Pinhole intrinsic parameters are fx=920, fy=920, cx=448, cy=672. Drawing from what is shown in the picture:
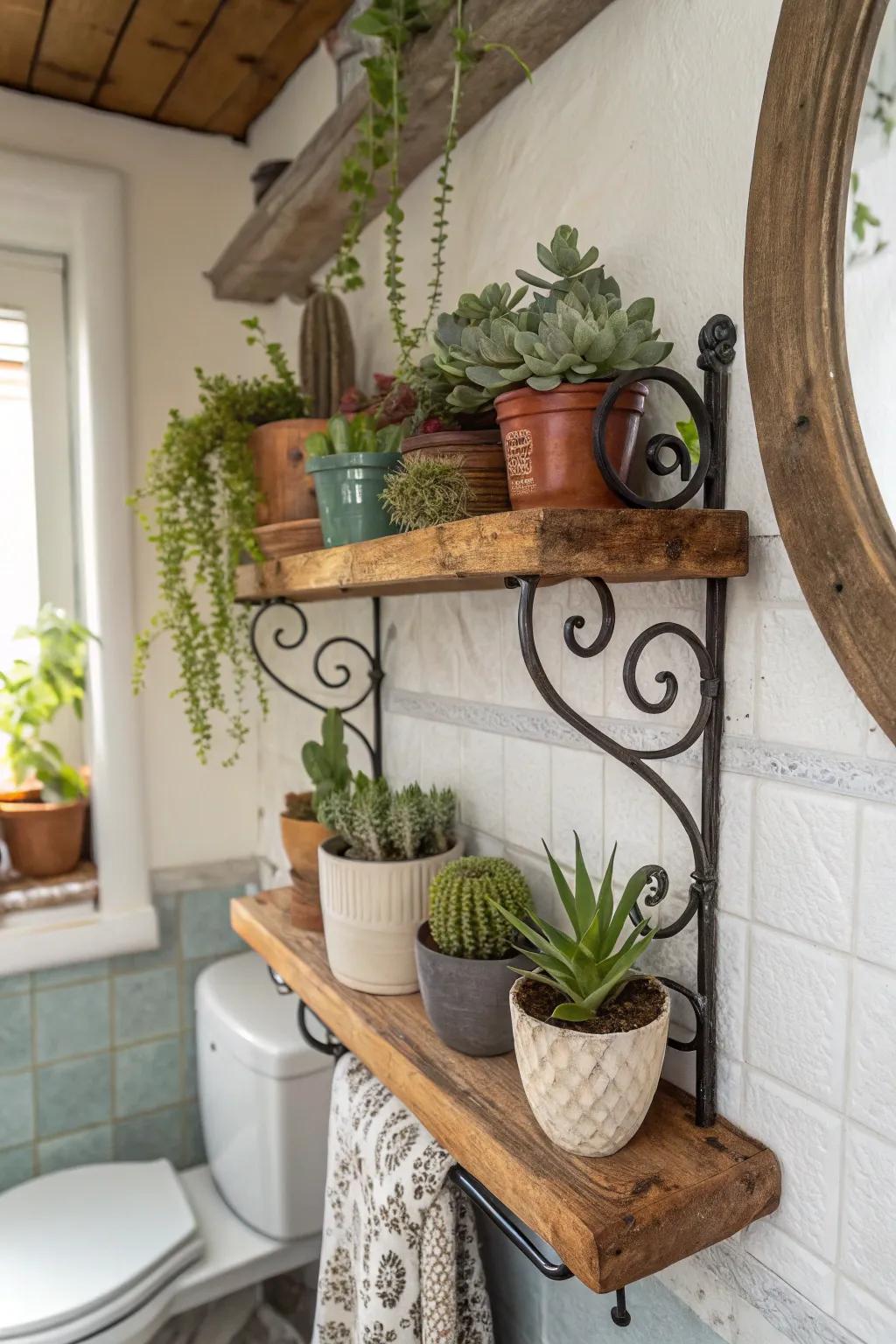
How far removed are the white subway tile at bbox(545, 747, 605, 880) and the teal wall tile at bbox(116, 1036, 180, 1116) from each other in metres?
1.13

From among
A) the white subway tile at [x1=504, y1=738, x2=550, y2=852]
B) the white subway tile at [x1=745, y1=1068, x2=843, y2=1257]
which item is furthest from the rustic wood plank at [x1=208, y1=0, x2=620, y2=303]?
the white subway tile at [x1=745, y1=1068, x2=843, y2=1257]

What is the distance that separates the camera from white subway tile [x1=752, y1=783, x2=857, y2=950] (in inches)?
23.3

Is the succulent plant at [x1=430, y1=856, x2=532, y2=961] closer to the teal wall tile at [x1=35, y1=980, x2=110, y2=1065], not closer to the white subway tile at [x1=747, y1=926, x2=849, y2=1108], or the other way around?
the white subway tile at [x1=747, y1=926, x2=849, y2=1108]

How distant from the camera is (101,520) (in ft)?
5.16

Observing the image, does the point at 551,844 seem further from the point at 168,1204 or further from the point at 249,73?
the point at 249,73

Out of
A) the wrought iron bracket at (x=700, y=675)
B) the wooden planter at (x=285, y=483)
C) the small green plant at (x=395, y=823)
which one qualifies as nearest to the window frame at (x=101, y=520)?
the wooden planter at (x=285, y=483)

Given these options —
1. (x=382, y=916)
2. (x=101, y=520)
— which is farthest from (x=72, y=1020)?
(x=382, y=916)

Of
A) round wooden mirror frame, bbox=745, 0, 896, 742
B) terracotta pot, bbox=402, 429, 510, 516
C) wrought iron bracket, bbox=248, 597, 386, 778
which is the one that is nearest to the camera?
round wooden mirror frame, bbox=745, 0, 896, 742

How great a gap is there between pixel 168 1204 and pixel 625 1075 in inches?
46.2

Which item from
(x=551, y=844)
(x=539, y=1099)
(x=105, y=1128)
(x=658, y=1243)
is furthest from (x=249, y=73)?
(x=105, y=1128)

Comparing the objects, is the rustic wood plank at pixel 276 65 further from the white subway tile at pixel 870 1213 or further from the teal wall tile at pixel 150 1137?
the teal wall tile at pixel 150 1137

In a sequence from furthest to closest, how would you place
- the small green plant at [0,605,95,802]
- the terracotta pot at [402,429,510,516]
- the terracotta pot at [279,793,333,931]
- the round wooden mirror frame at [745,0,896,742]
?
the small green plant at [0,605,95,802]
the terracotta pot at [279,793,333,931]
the terracotta pot at [402,429,510,516]
the round wooden mirror frame at [745,0,896,742]

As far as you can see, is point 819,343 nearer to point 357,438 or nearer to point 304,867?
point 357,438

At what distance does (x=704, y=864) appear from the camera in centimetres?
66
